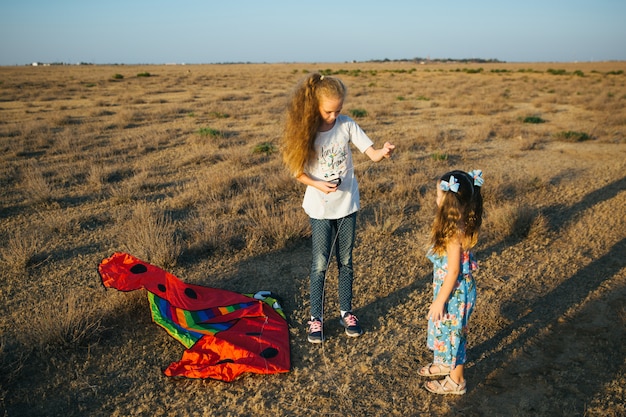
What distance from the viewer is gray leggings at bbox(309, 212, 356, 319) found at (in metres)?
2.82

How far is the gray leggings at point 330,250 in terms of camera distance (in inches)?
111

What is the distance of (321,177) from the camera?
2.71 metres

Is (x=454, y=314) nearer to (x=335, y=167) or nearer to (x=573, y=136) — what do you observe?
(x=335, y=167)

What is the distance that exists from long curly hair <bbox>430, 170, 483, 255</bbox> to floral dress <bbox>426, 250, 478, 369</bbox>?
16 centimetres

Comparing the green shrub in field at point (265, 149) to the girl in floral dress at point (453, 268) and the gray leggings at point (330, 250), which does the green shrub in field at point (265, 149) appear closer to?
the gray leggings at point (330, 250)

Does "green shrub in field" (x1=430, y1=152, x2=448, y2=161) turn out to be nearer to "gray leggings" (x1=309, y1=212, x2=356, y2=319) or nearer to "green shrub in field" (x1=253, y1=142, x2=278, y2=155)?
"green shrub in field" (x1=253, y1=142, x2=278, y2=155)

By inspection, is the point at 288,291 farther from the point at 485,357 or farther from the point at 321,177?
the point at 485,357

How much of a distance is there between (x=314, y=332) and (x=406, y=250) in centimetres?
188

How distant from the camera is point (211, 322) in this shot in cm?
312

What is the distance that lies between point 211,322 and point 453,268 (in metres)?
1.87

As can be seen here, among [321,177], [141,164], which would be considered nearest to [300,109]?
[321,177]

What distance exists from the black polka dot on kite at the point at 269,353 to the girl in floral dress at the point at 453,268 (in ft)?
3.33

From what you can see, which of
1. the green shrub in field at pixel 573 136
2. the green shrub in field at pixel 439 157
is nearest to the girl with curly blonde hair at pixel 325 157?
the green shrub in field at pixel 439 157

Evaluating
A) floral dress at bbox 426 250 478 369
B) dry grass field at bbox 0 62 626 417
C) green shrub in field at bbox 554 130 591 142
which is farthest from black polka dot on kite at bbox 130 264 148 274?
green shrub in field at bbox 554 130 591 142
